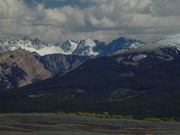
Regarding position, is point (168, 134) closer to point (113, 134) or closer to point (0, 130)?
point (113, 134)

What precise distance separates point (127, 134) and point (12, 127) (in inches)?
1014

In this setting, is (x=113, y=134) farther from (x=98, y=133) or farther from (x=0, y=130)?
(x=0, y=130)

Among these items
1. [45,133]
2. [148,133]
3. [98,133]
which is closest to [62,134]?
[45,133]

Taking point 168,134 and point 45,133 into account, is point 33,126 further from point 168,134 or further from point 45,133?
point 168,134

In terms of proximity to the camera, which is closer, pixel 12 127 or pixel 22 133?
pixel 22 133

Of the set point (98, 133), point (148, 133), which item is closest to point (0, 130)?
point (98, 133)

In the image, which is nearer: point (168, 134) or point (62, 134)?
point (62, 134)

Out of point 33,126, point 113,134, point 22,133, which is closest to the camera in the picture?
point 22,133

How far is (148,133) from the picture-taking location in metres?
132

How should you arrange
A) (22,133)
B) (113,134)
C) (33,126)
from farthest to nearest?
(33,126) → (113,134) → (22,133)

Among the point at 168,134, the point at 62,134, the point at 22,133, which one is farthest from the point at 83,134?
the point at 168,134

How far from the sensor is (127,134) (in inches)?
4958

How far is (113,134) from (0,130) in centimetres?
2465

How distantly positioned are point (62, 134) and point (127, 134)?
16.9 meters
